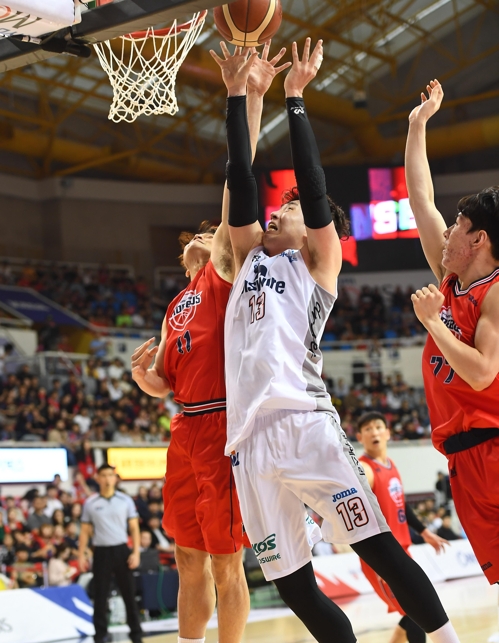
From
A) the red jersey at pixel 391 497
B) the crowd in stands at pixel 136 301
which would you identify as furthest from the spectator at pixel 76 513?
the crowd in stands at pixel 136 301

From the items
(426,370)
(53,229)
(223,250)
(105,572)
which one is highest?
(53,229)

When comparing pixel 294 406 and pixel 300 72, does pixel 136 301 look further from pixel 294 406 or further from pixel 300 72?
pixel 294 406

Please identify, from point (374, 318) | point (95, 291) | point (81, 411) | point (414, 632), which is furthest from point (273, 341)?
point (374, 318)

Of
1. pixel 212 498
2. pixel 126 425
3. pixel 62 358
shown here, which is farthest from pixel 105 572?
pixel 62 358

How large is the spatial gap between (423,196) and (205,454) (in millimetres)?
1659

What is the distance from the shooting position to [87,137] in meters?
27.4

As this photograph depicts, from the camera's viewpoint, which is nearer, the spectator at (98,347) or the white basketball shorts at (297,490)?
the white basketball shorts at (297,490)

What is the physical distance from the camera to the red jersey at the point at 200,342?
4.18 m

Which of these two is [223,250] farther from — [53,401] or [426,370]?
[53,401]

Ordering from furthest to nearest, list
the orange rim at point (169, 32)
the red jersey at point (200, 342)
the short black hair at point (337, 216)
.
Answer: the orange rim at point (169, 32), the red jersey at point (200, 342), the short black hair at point (337, 216)

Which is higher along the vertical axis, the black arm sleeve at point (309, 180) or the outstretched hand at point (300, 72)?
the outstretched hand at point (300, 72)

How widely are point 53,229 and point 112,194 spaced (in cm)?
249

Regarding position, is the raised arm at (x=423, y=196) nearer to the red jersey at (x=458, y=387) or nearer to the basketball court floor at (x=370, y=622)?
the red jersey at (x=458, y=387)

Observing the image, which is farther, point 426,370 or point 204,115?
point 204,115
